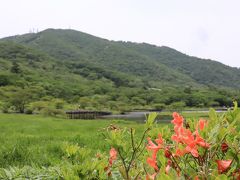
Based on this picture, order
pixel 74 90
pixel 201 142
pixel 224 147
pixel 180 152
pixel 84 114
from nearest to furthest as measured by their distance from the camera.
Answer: pixel 201 142
pixel 180 152
pixel 224 147
pixel 84 114
pixel 74 90

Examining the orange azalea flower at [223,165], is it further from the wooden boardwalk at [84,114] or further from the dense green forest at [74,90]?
the wooden boardwalk at [84,114]

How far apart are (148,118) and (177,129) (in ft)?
0.79

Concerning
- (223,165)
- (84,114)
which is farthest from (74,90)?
(223,165)

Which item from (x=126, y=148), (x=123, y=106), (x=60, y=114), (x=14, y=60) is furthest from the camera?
A: (x=14, y=60)

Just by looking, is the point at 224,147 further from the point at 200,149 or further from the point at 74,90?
the point at 74,90

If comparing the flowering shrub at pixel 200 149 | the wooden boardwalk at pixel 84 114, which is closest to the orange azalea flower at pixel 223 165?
the flowering shrub at pixel 200 149

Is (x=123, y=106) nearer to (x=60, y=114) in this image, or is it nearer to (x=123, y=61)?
(x=60, y=114)

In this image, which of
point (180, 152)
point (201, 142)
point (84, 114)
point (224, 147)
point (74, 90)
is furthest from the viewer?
point (74, 90)

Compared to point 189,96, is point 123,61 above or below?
above

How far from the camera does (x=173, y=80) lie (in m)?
178

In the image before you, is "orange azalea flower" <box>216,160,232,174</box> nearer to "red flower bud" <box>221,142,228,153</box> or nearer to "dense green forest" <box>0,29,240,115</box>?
"red flower bud" <box>221,142,228,153</box>

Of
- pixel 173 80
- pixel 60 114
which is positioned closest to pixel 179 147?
pixel 60 114

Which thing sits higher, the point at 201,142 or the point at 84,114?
the point at 201,142

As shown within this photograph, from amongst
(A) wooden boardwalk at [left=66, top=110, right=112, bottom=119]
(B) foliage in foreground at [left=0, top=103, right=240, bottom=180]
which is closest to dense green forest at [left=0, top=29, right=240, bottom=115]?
(A) wooden boardwalk at [left=66, top=110, right=112, bottom=119]
